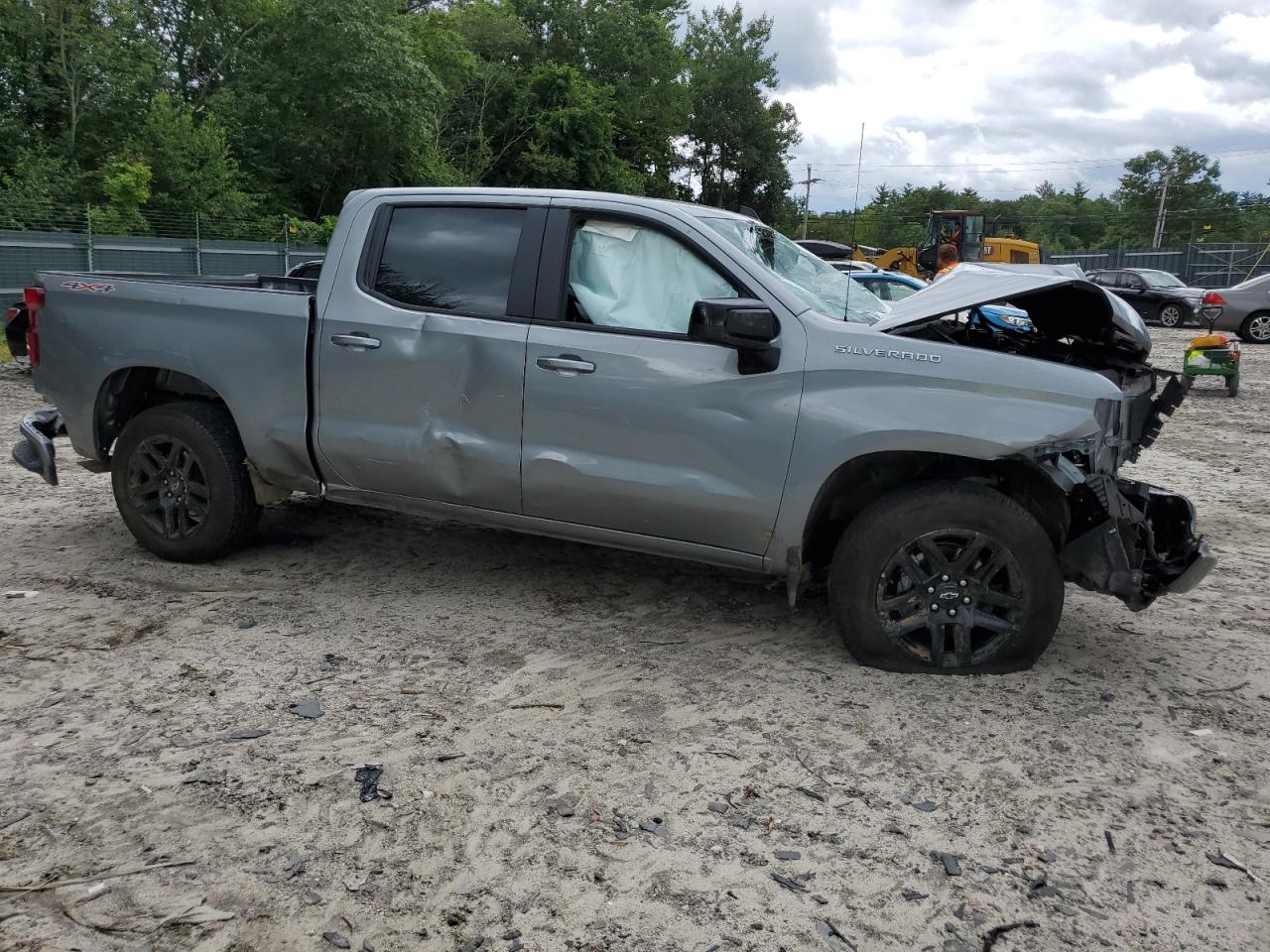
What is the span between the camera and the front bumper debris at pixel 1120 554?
13.2ft

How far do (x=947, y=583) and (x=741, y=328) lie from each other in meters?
1.28

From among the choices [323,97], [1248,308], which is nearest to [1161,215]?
[1248,308]

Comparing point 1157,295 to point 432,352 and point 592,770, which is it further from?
point 592,770

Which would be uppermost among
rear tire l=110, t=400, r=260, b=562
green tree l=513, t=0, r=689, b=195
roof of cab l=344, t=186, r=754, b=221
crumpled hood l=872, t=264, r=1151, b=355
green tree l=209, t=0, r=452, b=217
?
green tree l=513, t=0, r=689, b=195

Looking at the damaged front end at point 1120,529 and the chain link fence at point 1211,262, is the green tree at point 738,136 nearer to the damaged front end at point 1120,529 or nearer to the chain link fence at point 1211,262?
the chain link fence at point 1211,262

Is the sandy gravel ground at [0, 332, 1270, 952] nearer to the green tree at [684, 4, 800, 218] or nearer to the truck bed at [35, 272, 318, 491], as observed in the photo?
the truck bed at [35, 272, 318, 491]

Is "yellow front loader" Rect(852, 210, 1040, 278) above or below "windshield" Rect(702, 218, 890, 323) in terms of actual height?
above

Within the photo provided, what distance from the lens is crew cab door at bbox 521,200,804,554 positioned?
14.0ft

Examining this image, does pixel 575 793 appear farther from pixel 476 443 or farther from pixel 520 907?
pixel 476 443

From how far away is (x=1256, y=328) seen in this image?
2041 centimetres

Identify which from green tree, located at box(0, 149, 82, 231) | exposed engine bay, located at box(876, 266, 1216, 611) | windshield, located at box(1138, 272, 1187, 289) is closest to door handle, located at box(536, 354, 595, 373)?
exposed engine bay, located at box(876, 266, 1216, 611)

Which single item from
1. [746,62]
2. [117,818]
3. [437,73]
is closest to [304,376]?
[117,818]

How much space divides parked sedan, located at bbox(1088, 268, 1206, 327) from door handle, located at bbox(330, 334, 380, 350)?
24.4 m

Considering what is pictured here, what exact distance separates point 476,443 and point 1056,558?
2468 millimetres
